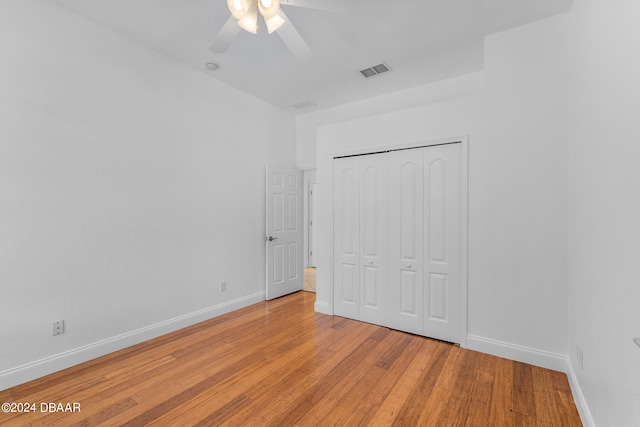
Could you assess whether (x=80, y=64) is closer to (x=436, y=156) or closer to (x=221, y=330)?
(x=221, y=330)

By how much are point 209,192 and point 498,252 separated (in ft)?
11.0

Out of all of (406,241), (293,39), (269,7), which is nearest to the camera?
(269,7)

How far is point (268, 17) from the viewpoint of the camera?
194cm

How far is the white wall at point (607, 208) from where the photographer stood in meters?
1.25

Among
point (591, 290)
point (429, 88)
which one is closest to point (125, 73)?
point (429, 88)

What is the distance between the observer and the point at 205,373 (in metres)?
2.43

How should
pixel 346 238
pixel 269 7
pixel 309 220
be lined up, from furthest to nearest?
pixel 309 220, pixel 346 238, pixel 269 7

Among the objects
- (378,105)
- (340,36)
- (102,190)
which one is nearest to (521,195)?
(340,36)

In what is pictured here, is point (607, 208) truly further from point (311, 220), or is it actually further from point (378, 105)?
point (311, 220)

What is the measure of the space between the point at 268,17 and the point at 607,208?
7.60 feet

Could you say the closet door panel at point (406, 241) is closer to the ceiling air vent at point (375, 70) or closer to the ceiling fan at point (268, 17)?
the ceiling air vent at point (375, 70)

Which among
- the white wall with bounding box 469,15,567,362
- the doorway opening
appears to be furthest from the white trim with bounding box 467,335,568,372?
the doorway opening

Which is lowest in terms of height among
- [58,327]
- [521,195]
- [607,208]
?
[58,327]

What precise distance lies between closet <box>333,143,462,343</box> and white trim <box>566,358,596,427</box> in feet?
2.92
